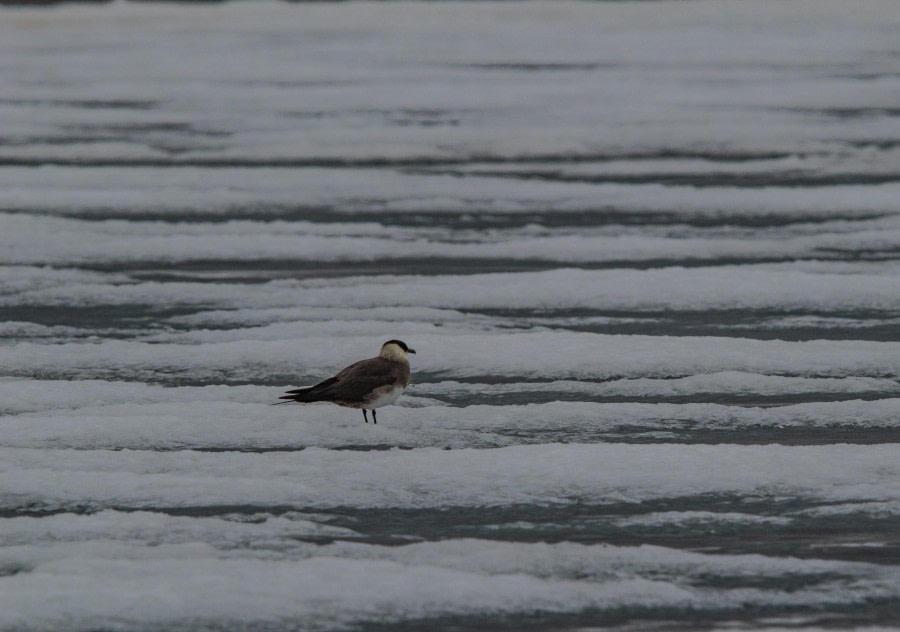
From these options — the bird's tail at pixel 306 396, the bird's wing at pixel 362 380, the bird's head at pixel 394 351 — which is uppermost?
the bird's head at pixel 394 351

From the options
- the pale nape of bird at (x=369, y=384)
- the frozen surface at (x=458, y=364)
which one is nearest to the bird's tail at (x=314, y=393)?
the pale nape of bird at (x=369, y=384)

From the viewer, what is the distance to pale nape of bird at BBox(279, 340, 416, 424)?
776cm

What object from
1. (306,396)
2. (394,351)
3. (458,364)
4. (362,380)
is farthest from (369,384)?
(458,364)

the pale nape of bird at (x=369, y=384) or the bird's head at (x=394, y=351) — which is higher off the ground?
the bird's head at (x=394, y=351)

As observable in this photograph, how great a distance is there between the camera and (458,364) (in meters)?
9.50

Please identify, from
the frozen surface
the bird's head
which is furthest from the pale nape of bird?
the frozen surface

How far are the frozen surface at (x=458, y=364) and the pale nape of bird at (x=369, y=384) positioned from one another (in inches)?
6.9

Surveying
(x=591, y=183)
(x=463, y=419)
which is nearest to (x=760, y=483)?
(x=463, y=419)

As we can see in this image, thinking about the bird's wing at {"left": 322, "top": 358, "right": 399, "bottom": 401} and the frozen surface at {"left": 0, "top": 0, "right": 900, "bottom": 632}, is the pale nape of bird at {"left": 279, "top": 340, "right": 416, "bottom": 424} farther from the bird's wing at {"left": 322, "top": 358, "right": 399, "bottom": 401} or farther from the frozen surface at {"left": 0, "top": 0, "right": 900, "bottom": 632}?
the frozen surface at {"left": 0, "top": 0, "right": 900, "bottom": 632}

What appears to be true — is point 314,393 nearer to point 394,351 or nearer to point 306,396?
point 306,396

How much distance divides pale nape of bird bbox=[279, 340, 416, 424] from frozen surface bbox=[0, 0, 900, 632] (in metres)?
0.18

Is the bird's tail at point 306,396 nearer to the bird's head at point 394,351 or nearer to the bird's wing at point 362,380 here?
the bird's wing at point 362,380

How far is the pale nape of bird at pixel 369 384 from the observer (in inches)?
306

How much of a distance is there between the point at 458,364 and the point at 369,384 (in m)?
1.79
